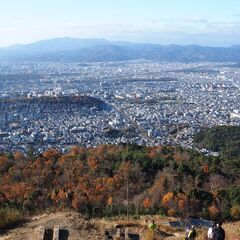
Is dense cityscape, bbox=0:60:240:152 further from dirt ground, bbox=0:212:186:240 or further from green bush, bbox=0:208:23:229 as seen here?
dirt ground, bbox=0:212:186:240

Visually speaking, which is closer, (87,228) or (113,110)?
(87,228)

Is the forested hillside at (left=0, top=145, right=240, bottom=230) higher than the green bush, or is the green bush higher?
the green bush

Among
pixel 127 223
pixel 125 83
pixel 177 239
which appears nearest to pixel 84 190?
pixel 127 223

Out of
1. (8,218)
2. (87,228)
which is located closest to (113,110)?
(8,218)

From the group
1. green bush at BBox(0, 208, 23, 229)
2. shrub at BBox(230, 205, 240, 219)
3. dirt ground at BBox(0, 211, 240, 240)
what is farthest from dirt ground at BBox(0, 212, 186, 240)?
shrub at BBox(230, 205, 240, 219)

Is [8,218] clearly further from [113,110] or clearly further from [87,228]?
[113,110]

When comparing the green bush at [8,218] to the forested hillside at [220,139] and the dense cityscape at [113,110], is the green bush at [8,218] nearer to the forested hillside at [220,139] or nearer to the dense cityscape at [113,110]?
the dense cityscape at [113,110]

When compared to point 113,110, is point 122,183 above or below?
above

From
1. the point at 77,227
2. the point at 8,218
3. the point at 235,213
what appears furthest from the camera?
the point at 235,213
